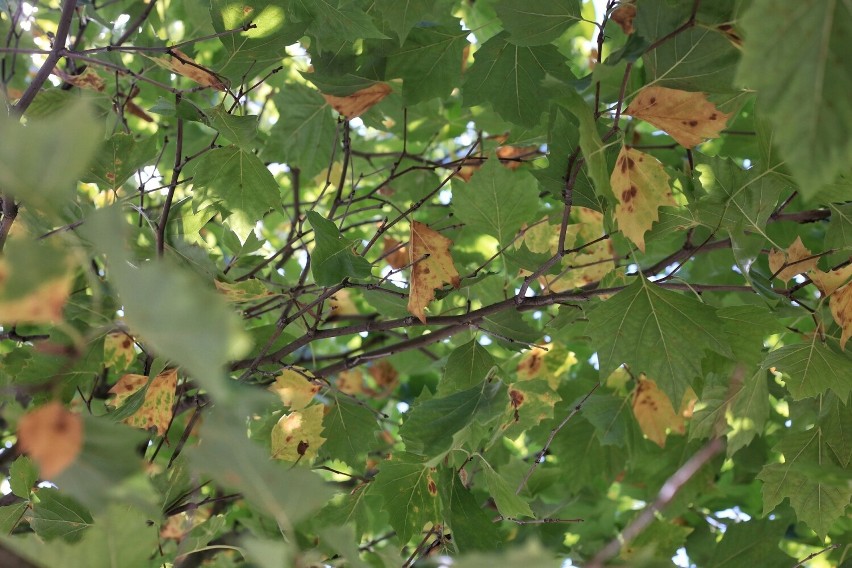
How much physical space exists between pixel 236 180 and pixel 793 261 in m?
0.93

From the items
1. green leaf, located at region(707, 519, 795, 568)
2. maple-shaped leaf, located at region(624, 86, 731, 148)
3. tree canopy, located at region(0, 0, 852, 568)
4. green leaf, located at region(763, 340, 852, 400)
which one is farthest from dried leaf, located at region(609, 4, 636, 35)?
green leaf, located at region(707, 519, 795, 568)

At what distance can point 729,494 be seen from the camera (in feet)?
7.00

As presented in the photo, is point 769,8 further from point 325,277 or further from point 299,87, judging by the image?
point 299,87

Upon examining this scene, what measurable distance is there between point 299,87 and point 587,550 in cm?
137

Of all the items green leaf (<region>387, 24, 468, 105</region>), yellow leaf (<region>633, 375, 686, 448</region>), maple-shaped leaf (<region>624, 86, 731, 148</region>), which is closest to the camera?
maple-shaped leaf (<region>624, 86, 731, 148</region>)

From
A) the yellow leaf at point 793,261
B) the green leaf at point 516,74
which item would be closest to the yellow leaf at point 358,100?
the green leaf at point 516,74

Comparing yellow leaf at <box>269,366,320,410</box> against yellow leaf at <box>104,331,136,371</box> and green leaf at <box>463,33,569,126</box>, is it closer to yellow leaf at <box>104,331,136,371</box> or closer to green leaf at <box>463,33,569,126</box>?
yellow leaf at <box>104,331,136,371</box>

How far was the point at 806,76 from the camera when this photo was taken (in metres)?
0.60

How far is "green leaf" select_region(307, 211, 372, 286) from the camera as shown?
1.18 metres

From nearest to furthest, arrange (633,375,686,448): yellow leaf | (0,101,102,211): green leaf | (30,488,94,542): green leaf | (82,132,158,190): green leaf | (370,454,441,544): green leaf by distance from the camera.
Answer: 1. (0,101,102,211): green leaf
2. (30,488,94,542): green leaf
3. (370,454,441,544): green leaf
4. (82,132,158,190): green leaf
5. (633,375,686,448): yellow leaf

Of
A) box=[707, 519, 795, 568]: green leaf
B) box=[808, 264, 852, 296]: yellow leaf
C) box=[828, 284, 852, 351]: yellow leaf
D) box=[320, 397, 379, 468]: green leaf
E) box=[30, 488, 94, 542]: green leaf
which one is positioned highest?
box=[30, 488, 94, 542]: green leaf

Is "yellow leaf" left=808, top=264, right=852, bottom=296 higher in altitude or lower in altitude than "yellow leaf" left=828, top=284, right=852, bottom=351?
higher

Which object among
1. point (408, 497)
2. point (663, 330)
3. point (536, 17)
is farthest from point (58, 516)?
point (536, 17)

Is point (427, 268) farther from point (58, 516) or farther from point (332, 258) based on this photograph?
point (58, 516)
